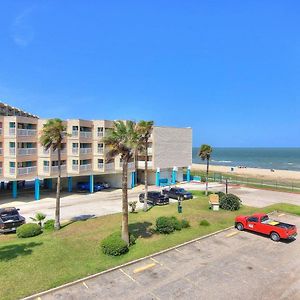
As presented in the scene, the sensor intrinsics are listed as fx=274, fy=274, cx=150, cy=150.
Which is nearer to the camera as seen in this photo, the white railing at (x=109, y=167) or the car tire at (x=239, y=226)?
the car tire at (x=239, y=226)

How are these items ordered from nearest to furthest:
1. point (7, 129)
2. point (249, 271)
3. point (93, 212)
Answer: point (249, 271) < point (93, 212) < point (7, 129)

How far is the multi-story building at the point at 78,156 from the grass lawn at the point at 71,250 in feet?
33.4

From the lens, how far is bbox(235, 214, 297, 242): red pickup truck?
20386 millimetres

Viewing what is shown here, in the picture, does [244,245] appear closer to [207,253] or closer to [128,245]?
[207,253]

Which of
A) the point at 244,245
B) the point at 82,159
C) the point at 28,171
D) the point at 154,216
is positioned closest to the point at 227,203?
the point at 154,216

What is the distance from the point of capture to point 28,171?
3791 cm

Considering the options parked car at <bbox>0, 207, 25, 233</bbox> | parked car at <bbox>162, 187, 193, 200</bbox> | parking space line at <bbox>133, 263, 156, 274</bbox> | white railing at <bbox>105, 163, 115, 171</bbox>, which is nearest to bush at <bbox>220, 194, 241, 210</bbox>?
parked car at <bbox>162, 187, 193, 200</bbox>

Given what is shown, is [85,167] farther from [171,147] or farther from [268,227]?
[268,227]

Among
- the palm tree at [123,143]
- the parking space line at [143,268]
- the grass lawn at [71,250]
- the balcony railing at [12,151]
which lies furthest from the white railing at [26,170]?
the parking space line at [143,268]

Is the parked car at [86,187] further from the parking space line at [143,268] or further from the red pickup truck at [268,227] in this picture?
the parking space line at [143,268]

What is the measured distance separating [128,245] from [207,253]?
531 centimetres

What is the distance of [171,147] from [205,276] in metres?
40.4

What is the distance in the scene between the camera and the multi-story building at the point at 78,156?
37.1 metres

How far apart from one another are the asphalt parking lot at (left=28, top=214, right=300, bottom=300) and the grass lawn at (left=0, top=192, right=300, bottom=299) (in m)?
1.02
